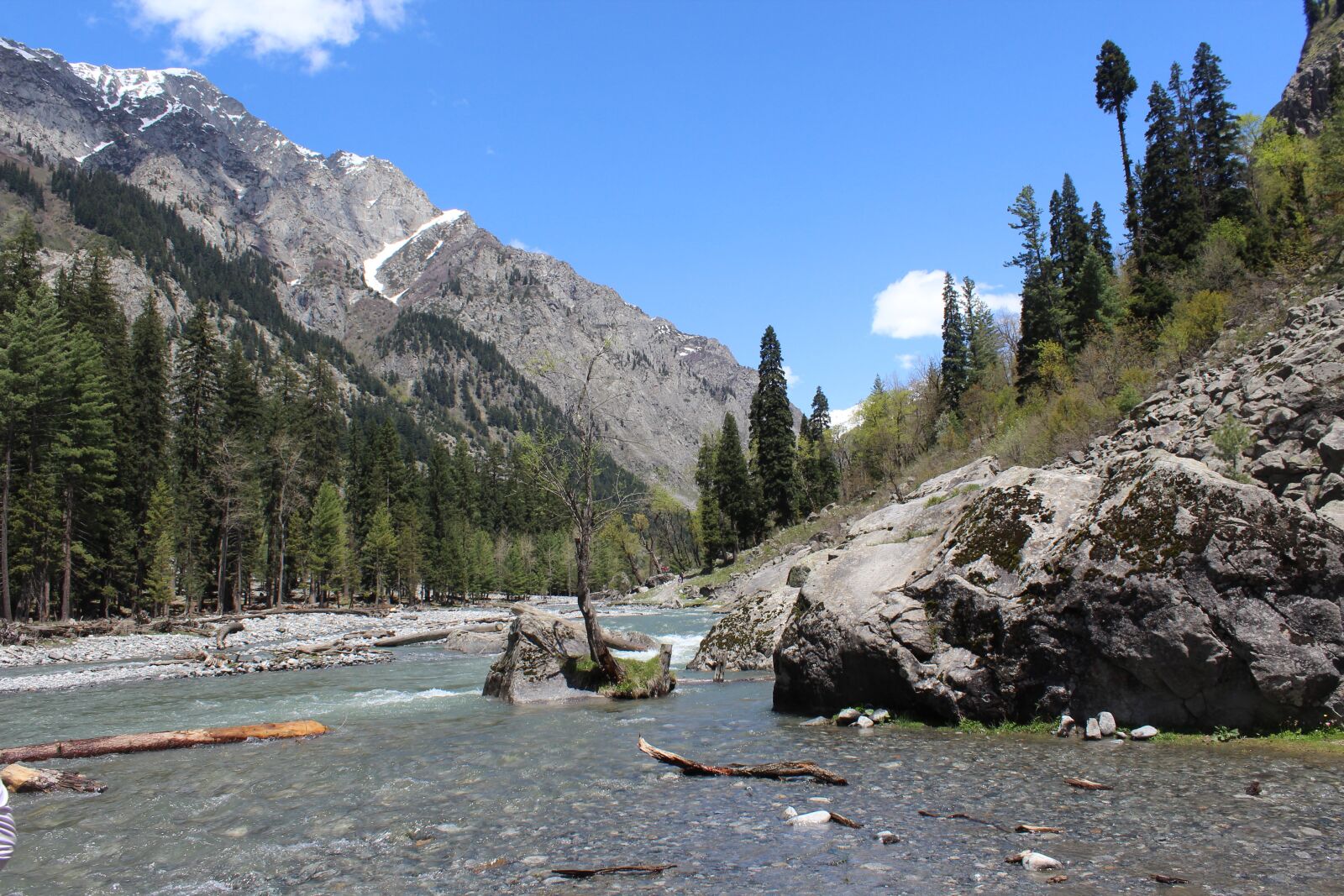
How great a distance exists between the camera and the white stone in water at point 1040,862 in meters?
5.41

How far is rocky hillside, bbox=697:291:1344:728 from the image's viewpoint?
338 inches

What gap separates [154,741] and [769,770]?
32.9 ft

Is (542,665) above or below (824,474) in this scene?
below

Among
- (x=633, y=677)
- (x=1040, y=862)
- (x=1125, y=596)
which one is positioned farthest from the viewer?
(x=633, y=677)

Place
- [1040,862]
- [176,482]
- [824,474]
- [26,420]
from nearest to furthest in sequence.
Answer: [1040,862]
[26,420]
[176,482]
[824,474]

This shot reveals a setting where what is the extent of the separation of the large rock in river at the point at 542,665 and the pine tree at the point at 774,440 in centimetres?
5882

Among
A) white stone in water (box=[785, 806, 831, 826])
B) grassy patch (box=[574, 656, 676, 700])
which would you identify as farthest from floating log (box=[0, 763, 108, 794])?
grassy patch (box=[574, 656, 676, 700])

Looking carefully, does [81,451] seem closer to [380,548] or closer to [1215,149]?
[380,548]

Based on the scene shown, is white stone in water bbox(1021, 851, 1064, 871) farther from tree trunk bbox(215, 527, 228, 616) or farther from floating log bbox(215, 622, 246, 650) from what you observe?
tree trunk bbox(215, 527, 228, 616)

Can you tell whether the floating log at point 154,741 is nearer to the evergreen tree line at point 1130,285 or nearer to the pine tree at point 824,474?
the evergreen tree line at point 1130,285

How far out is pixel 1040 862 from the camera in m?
5.44

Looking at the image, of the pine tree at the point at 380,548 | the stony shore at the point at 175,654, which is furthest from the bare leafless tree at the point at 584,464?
the pine tree at the point at 380,548

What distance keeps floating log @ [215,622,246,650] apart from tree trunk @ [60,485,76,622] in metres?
7.51

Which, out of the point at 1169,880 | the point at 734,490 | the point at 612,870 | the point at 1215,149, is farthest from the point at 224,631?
the point at 1215,149
